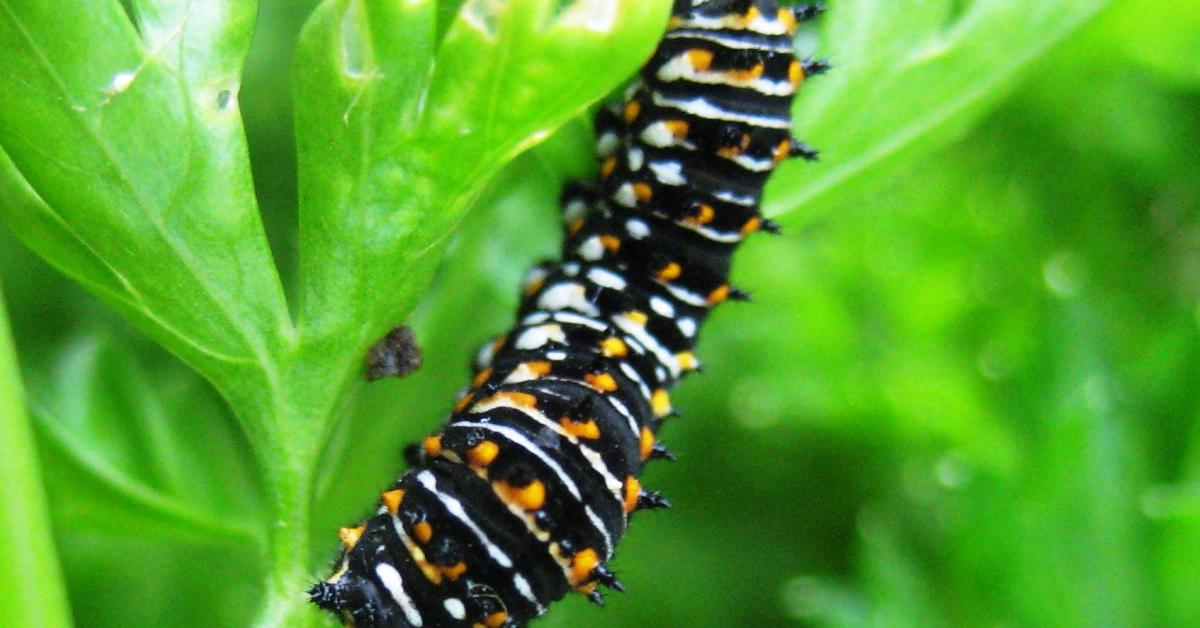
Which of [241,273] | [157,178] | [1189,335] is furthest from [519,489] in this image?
[1189,335]

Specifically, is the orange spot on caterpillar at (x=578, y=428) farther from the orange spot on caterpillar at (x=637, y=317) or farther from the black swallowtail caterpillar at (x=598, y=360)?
the orange spot on caterpillar at (x=637, y=317)

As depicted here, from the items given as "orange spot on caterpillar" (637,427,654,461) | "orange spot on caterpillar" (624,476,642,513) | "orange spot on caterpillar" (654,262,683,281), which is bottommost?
"orange spot on caterpillar" (624,476,642,513)

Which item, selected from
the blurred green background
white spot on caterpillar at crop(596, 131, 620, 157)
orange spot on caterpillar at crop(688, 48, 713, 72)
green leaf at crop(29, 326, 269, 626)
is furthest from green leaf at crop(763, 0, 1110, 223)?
green leaf at crop(29, 326, 269, 626)

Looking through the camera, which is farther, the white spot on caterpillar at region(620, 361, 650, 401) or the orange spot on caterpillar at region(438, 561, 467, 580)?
the white spot on caterpillar at region(620, 361, 650, 401)

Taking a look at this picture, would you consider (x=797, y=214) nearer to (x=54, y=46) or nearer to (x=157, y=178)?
(x=157, y=178)

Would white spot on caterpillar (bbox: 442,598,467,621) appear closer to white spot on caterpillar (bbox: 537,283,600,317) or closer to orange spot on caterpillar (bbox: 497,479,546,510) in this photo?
orange spot on caterpillar (bbox: 497,479,546,510)

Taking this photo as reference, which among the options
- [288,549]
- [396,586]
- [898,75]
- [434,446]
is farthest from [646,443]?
[898,75]

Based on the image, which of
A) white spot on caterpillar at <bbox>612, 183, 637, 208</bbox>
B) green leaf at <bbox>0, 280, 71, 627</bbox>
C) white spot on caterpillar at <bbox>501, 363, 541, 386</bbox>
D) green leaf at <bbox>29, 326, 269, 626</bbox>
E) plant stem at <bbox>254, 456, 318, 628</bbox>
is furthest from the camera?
white spot on caterpillar at <bbox>612, 183, 637, 208</bbox>
